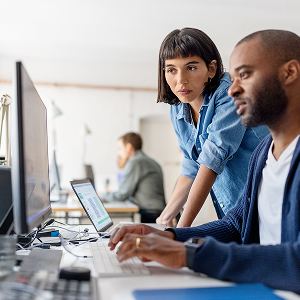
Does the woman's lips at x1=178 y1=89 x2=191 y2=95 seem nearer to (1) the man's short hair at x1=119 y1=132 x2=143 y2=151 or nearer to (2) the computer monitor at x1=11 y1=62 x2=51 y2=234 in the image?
(2) the computer monitor at x1=11 y1=62 x2=51 y2=234

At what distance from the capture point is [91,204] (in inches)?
65.6

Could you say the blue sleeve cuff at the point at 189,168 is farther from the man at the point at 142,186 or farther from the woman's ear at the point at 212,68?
the man at the point at 142,186

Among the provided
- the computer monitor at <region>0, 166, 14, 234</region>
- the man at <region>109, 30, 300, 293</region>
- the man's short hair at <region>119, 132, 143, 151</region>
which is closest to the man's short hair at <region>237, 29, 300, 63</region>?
→ the man at <region>109, 30, 300, 293</region>

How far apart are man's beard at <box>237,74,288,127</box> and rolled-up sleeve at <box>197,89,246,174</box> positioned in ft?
1.60

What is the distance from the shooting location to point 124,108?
7.04 meters

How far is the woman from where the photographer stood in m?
1.51

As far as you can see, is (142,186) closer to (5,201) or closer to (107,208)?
(107,208)

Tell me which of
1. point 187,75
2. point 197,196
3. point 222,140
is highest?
point 187,75

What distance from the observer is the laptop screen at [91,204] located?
5.08 ft

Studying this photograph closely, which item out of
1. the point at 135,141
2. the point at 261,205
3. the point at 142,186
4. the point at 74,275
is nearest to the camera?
A: the point at 74,275

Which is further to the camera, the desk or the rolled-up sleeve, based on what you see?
the desk

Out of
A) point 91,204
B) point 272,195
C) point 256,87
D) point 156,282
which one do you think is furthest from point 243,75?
point 91,204

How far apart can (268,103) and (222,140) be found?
1.75 ft

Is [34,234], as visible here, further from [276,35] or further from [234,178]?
[276,35]
